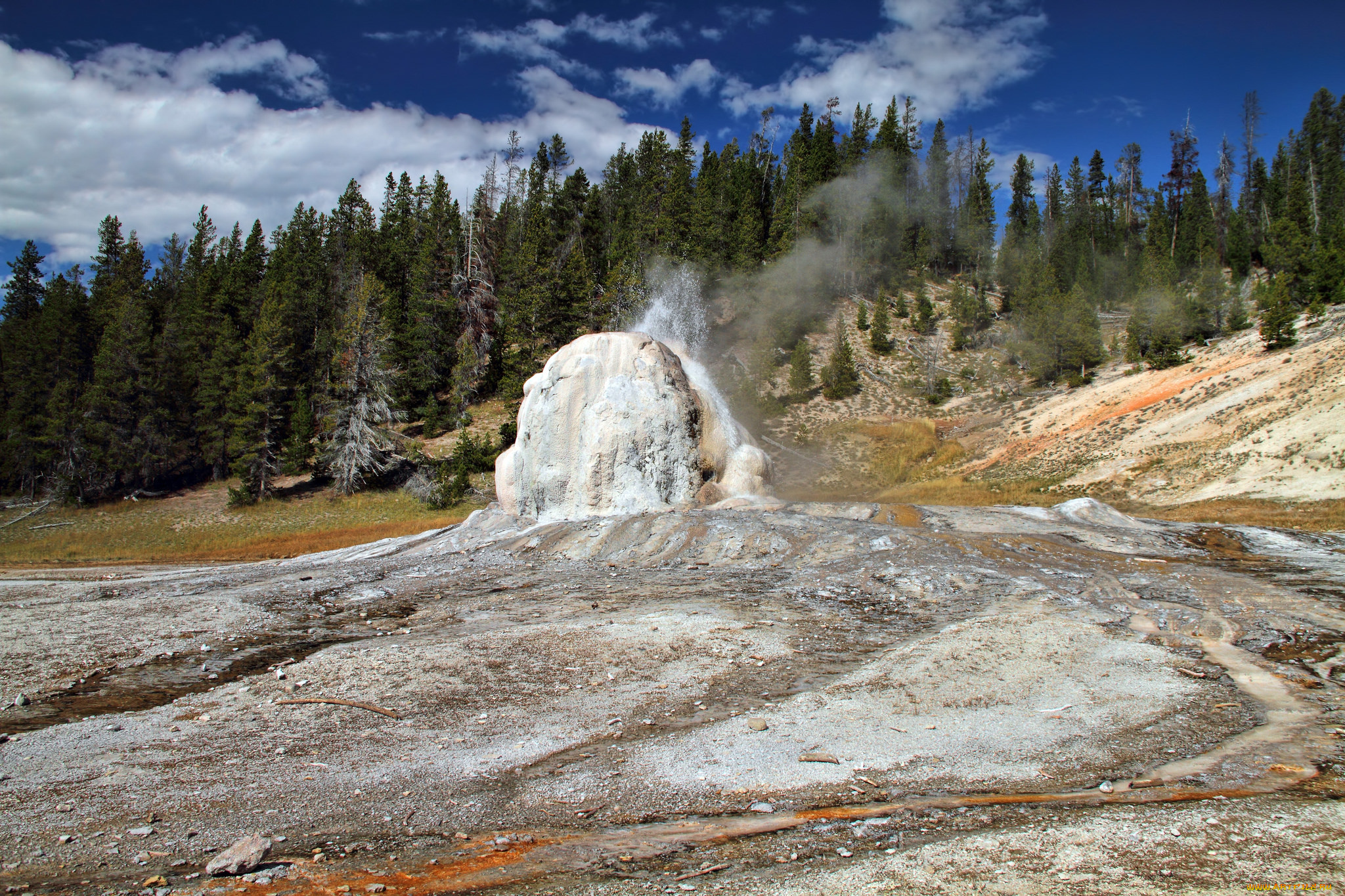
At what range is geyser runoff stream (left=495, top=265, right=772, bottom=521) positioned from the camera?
773 inches

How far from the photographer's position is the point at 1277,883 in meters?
3.84

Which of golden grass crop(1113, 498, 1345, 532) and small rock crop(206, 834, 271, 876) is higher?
small rock crop(206, 834, 271, 876)

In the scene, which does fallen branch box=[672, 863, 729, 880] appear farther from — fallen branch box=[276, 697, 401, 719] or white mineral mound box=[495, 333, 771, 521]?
white mineral mound box=[495, 333, 771, 521]

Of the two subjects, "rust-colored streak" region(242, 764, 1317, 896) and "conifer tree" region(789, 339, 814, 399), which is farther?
"conifer tree" region(789, 339, 814, 399)

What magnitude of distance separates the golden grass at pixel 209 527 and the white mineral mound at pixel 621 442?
9192 mm

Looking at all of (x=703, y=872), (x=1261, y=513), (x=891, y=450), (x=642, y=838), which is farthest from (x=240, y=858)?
(x=891, y=450)

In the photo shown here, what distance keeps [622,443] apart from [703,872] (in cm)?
1571

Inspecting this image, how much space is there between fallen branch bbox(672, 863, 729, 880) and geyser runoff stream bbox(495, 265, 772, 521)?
14.2 meters

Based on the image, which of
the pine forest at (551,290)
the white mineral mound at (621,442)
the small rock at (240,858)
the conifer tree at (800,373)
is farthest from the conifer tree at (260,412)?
the small rock at (240,858)

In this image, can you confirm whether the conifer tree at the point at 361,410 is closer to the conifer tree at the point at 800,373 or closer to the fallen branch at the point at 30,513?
the fallen branch at the point at 30,513

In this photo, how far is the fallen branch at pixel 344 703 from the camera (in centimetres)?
720

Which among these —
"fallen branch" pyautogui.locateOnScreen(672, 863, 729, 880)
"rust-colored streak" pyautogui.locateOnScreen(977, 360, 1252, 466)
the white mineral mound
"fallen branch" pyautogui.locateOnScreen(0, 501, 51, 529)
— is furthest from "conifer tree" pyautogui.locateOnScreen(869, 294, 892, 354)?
"fallen branch" pyautogui.locateOnScreen(0, 501, 51, 529)

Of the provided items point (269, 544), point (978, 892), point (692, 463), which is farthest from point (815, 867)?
point (269, 544)

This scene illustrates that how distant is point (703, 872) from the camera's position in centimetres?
425
